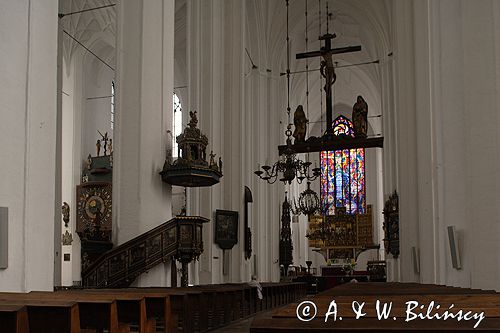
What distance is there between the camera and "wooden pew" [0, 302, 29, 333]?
3.63 m

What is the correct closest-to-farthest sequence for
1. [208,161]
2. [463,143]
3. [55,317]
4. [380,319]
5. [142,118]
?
[380,319] < [55,317] < [463,143] < [142,118] < [208,161]

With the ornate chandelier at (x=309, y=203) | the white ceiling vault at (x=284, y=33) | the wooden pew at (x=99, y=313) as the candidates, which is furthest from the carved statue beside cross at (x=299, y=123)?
the wooden pew at (x=99, y=313)

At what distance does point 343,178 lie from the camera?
128 ft

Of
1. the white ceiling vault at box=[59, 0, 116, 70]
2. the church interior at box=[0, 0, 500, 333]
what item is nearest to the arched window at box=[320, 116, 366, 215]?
the church interior at box=[0, 0, 500, 333]

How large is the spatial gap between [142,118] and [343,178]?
27331 millimetres

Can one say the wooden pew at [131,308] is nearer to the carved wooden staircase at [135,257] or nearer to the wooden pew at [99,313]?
the wooden pew at [99,313]

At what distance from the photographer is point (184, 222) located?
12336 millimetres

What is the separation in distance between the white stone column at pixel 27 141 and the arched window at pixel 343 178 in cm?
2997

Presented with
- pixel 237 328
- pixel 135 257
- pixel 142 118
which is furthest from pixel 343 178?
pixel 237 328

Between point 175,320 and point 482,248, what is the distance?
13.6 ft

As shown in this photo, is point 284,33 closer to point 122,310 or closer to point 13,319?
point 122,310

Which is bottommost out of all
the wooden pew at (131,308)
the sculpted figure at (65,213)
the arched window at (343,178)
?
the wooden pew at (131,308)

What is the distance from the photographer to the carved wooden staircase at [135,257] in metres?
11.8

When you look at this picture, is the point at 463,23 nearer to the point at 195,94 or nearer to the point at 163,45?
the point at 163,45
